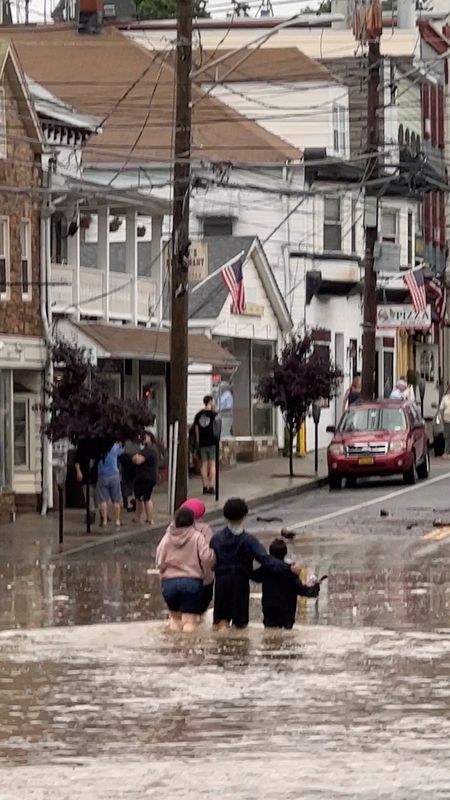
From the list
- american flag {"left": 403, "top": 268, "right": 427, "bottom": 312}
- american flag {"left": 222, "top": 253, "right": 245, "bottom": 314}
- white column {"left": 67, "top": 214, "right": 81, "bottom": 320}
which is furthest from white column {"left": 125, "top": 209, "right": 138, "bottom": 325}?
american flag {"left": 403, "top": 268, "right": 427, "bottom": 312}

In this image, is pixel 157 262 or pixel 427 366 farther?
pixel 427 366

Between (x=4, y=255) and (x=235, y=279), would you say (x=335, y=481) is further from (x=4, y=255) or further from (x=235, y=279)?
(x=4, y=255)

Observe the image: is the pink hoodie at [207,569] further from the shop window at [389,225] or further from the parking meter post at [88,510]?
the shop window at [389,225]

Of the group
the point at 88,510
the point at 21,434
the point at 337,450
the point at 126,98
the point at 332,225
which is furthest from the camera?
the point at 332,225

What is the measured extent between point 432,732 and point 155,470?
1890 cm

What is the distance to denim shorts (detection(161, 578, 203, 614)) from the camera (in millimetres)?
18984

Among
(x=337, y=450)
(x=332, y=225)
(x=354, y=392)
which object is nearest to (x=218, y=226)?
(x=332, y=225)

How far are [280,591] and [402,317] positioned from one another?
106ft

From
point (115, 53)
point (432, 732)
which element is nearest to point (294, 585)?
point (432, 732)

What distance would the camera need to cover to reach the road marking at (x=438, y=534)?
1152 inches

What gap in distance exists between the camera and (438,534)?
29.8 m

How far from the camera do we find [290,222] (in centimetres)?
5228

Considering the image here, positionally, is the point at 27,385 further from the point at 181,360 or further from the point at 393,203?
the point at 393,203

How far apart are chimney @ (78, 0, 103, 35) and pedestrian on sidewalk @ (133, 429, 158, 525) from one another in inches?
899
